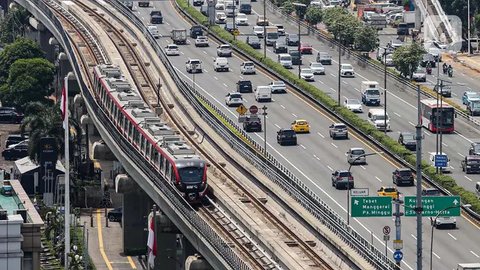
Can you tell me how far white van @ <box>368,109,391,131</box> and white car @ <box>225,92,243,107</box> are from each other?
14.5 meters

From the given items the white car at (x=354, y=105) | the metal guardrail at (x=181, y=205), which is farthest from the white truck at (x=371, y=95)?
the metal guardrail at (x=181, y=205)

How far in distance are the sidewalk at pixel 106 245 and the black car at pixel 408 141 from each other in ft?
84.5

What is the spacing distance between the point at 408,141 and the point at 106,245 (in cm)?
3041

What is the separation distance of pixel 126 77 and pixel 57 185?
19.0 meters

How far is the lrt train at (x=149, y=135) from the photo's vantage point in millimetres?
130750

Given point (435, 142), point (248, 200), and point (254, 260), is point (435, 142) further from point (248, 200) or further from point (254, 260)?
point (254, 260)

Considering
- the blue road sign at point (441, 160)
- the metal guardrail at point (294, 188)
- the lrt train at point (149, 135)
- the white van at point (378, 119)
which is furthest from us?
the white van at point (378, 119)

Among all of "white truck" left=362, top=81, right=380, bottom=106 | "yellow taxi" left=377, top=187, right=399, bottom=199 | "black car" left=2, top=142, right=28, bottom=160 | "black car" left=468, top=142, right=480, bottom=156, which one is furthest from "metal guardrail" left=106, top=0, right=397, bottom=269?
"black car" left=468, top=142, right=480, bottom=156

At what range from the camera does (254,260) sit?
11638 cm

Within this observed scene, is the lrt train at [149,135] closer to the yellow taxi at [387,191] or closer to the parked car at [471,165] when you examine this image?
the yellow taxi at [387,191]

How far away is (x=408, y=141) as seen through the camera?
174375 millimetres

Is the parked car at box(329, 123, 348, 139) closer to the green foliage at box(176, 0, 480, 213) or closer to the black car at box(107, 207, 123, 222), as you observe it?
the green foliage at box(176, 0, 480, 213)

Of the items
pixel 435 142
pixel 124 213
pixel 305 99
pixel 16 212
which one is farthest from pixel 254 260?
pixel 305 99

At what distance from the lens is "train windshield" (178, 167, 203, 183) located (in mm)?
130375
